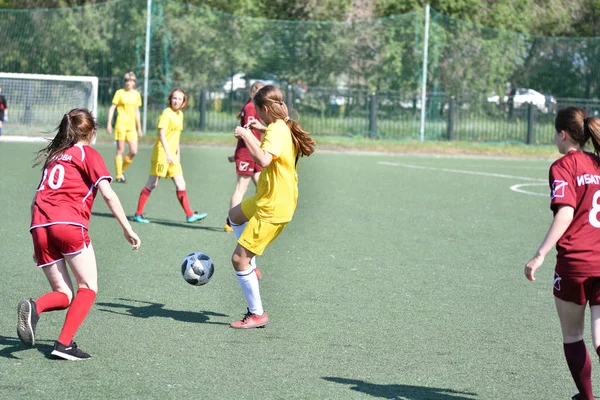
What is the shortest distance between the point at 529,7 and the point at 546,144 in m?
12.4

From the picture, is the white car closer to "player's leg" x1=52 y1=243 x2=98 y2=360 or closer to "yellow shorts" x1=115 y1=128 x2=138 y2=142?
"yellow shorts" x1=115 y1=128 x2=138 y2=142

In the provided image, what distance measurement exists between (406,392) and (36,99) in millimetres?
18903

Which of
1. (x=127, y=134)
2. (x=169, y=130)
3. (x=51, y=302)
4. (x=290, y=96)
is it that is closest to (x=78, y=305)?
(x=51, y=302)

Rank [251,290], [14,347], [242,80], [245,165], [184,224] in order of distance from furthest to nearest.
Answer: [242,80] → [184,224] → [245,165] → [251,290] → [14,347]

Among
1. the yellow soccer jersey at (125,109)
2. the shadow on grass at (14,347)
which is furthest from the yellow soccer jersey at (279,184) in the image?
the yellow soccer jersey at (125,109)

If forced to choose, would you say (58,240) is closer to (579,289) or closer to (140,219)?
(579,289)

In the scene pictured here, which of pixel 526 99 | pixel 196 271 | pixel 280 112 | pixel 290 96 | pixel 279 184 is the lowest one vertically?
pixel 196 271

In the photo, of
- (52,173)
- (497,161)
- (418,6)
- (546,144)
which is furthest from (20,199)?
(418,6)

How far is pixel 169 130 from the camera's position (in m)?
12.4

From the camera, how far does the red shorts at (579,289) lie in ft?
16.0

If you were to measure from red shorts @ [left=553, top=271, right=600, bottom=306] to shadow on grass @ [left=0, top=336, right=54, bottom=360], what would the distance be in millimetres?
3059

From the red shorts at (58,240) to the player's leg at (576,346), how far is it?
2789 mm

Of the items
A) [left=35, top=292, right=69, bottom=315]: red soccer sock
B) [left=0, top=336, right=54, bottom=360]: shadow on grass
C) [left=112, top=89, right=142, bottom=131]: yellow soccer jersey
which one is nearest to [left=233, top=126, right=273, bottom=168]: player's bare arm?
[left=35, top=292, right=69, bottom=315]: red soccer sock

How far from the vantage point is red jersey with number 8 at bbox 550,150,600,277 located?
4.88m
